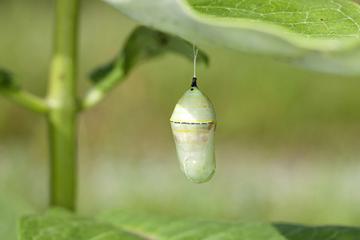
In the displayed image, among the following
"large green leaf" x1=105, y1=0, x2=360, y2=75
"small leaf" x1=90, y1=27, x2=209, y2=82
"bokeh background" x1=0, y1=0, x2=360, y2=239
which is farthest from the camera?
"bokeh background" x1=0, y1=0, x2=360, y2=239

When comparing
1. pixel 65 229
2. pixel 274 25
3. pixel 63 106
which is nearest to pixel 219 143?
pixel 63 106

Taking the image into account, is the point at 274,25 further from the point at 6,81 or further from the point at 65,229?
the point at 6,81

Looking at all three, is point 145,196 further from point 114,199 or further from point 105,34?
point 105,34

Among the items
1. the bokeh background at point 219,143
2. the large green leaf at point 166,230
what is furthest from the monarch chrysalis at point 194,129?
the bokeh background at point 219,143

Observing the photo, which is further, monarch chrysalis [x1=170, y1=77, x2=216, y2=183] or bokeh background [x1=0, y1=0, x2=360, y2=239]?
bokeh background [x1=0, y1=0, x2=360, y2=239]

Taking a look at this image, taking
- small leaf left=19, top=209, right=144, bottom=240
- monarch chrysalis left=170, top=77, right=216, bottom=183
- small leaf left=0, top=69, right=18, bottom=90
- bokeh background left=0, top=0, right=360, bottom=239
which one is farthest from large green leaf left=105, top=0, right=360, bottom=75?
bokeh background left=0, top=0, right=360, bottom=239

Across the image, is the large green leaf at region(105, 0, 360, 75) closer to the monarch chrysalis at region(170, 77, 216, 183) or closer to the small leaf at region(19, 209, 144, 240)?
the monarch chrysalis at region(170, 77, 216, 183)
